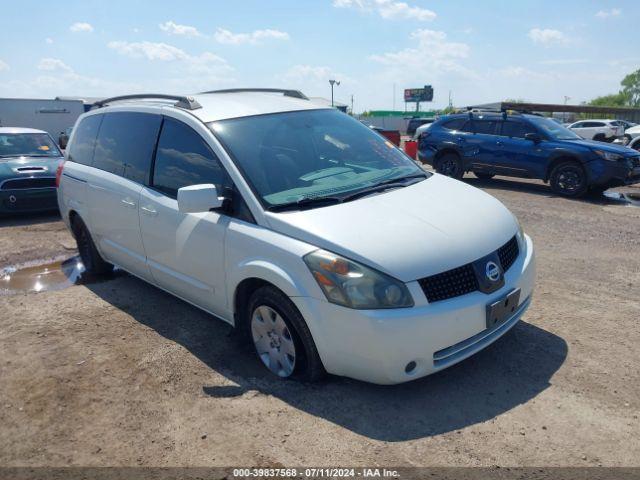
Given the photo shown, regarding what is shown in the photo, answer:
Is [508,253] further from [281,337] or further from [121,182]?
[121,182]

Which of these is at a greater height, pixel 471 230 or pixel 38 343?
pixel 471 230

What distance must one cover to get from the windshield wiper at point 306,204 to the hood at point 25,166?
685 cm

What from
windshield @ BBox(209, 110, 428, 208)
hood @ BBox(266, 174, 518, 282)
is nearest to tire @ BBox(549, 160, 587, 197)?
windshield @ BBox(209, 110, 428, 208)

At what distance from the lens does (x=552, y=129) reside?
11078mm

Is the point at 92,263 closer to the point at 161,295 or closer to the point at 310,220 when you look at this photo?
the point at 161,295

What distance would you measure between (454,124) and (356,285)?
10.3 meters

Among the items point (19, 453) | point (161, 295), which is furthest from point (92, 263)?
point (19, 453)

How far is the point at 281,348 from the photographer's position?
3.42 m

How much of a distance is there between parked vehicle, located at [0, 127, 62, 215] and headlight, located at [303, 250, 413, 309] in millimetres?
7290

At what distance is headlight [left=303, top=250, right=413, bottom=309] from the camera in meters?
2.89

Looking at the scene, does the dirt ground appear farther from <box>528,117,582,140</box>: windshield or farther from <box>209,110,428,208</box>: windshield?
<box>528,117,582,140</box>: windshield

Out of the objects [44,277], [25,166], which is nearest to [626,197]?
[44,277]

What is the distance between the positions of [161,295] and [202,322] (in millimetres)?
878

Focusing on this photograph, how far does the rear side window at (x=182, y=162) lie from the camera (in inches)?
148
